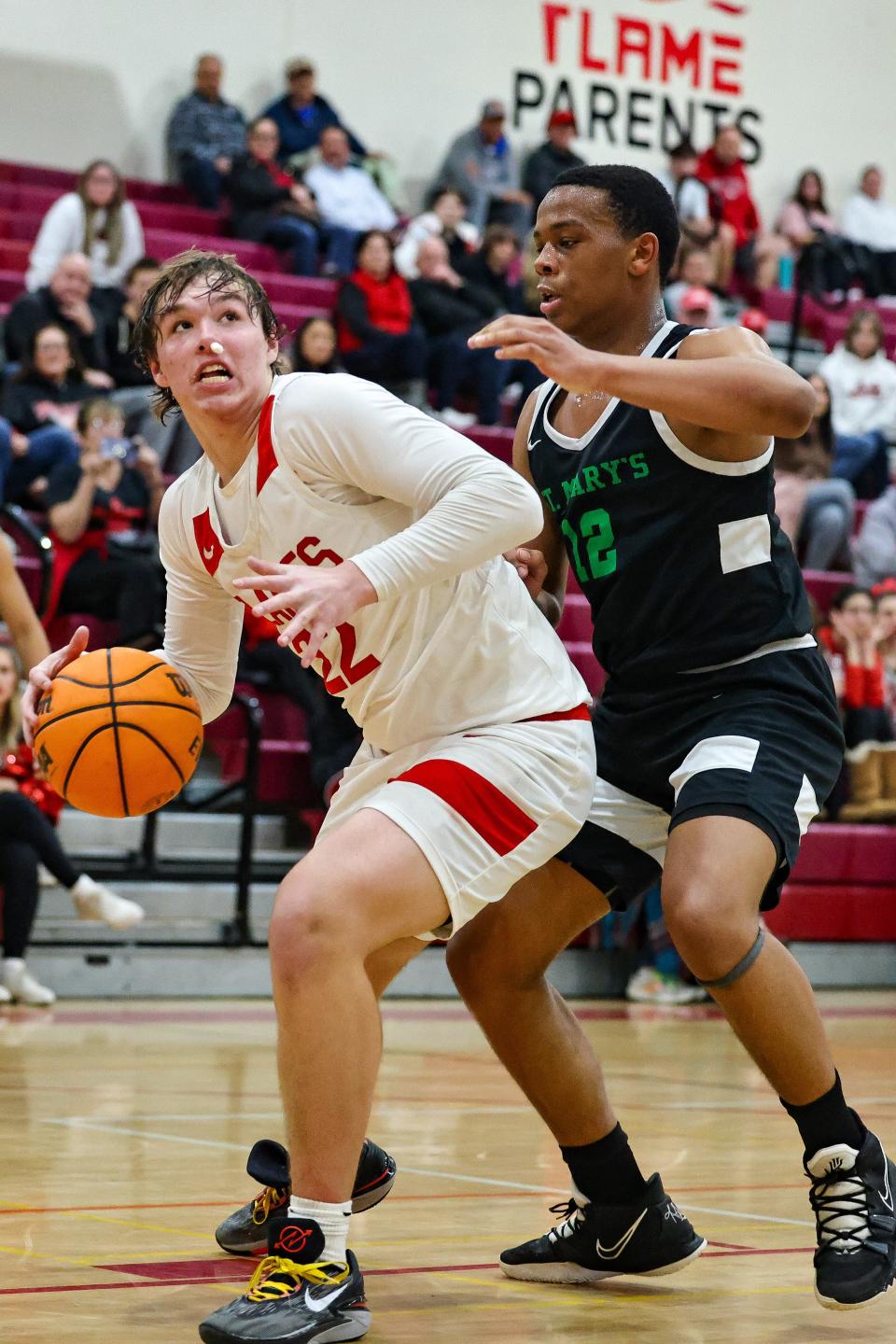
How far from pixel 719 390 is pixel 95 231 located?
9.69 metres

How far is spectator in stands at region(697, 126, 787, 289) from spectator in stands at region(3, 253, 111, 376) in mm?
7344

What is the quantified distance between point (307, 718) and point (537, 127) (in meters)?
9.35

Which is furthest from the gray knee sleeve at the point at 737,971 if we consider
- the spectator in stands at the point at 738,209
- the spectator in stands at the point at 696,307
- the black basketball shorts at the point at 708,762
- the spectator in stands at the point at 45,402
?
the spectator in stands at the point at 738,209

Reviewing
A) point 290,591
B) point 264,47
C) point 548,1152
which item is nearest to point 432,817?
point 290,591

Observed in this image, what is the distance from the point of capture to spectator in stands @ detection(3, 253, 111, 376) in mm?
10547

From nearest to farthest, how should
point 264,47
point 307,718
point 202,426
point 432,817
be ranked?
point 432,817 → point 202,426 → point 307,718 → point 264,47

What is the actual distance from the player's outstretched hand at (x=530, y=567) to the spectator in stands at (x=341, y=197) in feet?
36.9

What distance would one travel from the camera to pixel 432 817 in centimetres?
299

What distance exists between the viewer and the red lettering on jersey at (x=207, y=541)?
3.28 metres

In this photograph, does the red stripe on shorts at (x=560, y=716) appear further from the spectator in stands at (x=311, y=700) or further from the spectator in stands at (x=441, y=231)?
the spectator in stands at (x=441, y=231)

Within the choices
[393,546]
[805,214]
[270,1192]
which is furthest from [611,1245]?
[805,214]

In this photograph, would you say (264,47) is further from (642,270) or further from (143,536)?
(642,270)

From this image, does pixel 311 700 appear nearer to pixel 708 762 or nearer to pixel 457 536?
pixel 708 762

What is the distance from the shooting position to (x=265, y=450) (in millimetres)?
3150
